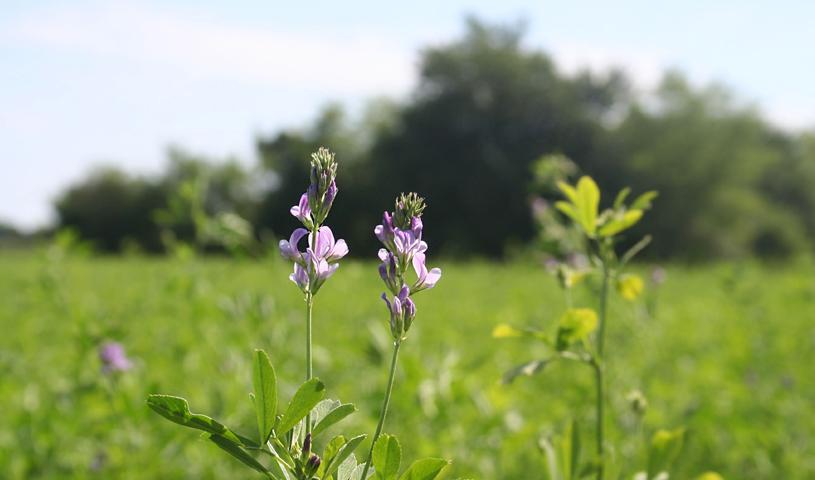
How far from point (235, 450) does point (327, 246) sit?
146 millimetres

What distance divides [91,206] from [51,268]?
88.7 feet

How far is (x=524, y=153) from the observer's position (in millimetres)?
19391

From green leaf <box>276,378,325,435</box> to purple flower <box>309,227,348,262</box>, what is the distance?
0.09m

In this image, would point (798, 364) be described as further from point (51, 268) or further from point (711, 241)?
point (711, 241)

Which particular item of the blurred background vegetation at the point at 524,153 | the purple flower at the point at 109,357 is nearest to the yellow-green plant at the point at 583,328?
the purple flower at the point at 109,357

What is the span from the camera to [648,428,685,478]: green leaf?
0.82 m

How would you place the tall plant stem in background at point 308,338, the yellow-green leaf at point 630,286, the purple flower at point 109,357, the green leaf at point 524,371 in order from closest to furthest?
1. the tall plant stem in background at point 308,338
2. the green leaf at point 524,371
3. the yellow-green leaf at point 630,286
4. the purple flower at point 109,357

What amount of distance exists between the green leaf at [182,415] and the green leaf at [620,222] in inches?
18.4

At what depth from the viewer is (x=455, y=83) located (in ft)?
67.6

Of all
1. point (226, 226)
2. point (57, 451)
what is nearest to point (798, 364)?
point (226, 226)

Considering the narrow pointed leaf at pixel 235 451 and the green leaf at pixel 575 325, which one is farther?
the green leaf at pixel 575 325

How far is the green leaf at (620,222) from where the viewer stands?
2.63 ft

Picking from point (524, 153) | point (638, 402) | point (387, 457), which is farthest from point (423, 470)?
point (524, 153)

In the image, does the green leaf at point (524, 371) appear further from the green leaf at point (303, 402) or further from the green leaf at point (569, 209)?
the green leaf at point (303, 402)
